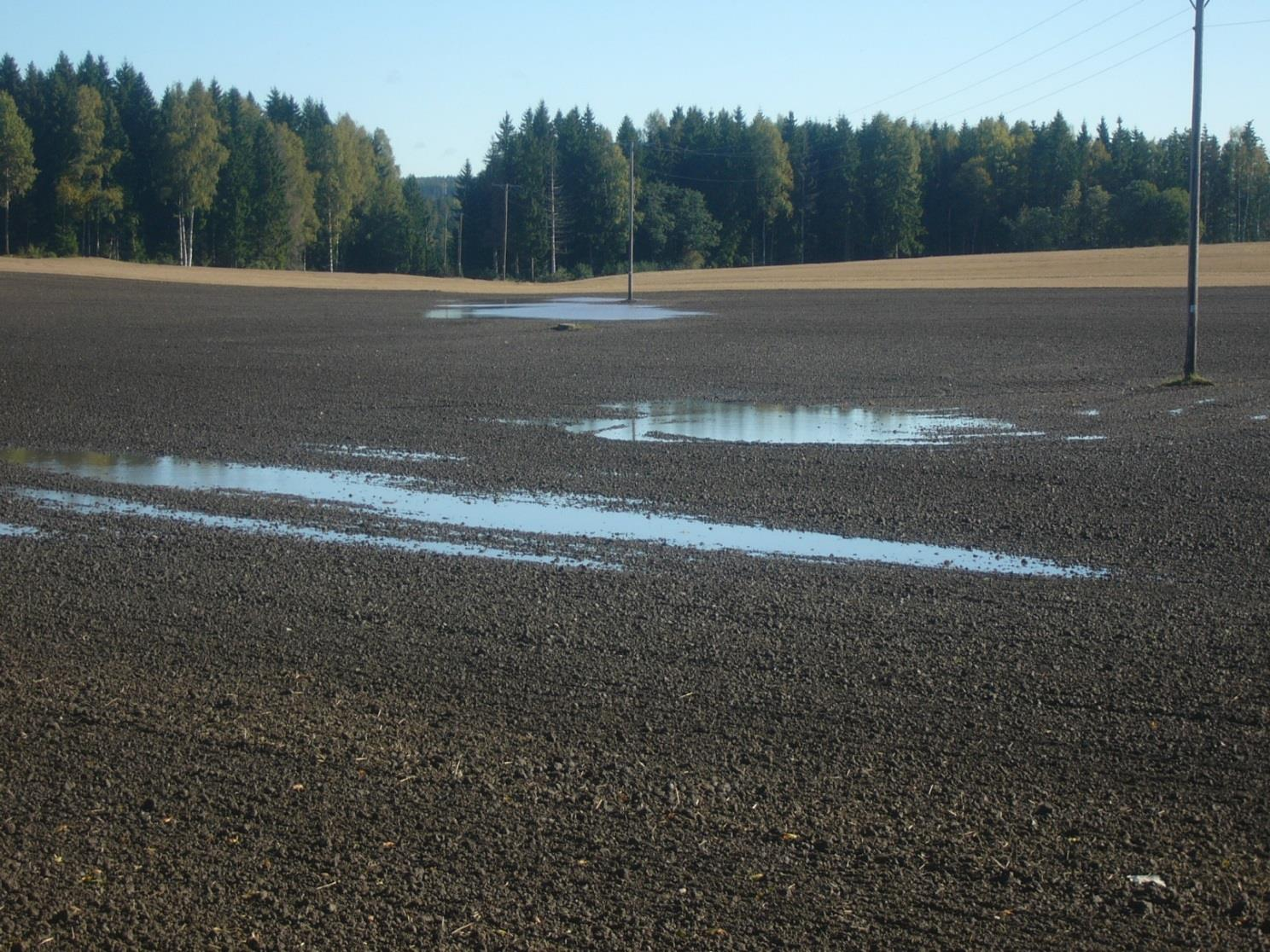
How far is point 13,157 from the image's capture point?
98.1 metres

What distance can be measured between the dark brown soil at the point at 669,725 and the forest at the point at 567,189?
100872mm

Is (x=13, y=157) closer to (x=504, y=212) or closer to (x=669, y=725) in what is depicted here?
(x=504, y=212)

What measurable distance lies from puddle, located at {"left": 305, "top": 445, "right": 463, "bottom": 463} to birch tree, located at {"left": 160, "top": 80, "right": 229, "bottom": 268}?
312ft

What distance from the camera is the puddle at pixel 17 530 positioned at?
10.5 metres

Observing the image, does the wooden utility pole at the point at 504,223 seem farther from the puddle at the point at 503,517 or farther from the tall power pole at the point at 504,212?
the puddle at the point at 503,517

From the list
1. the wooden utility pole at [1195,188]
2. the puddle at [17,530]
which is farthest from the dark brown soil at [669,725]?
the wooden utility pole at [1195,188]

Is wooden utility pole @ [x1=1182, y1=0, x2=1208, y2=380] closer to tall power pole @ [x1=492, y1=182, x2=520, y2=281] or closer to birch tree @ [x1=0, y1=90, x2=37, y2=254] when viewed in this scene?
tall power pole @ [x1=492, y1=182, x2=520, y2=281]

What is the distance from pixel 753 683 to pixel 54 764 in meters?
3.30

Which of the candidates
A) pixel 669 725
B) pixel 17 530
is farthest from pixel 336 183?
pixel 669 725

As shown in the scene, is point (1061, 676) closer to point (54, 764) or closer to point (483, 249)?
point (54, 764)

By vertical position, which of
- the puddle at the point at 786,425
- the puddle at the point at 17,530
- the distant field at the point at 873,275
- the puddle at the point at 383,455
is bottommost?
the puddle at the point at 17,530

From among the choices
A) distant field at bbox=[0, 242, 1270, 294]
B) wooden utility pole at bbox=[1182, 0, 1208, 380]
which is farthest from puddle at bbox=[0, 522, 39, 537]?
distant field at bbox=[0, 242, 1270, 294]

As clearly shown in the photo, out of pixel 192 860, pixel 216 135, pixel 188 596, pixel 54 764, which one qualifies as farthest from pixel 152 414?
pixel 216 135

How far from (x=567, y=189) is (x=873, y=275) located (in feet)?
148
